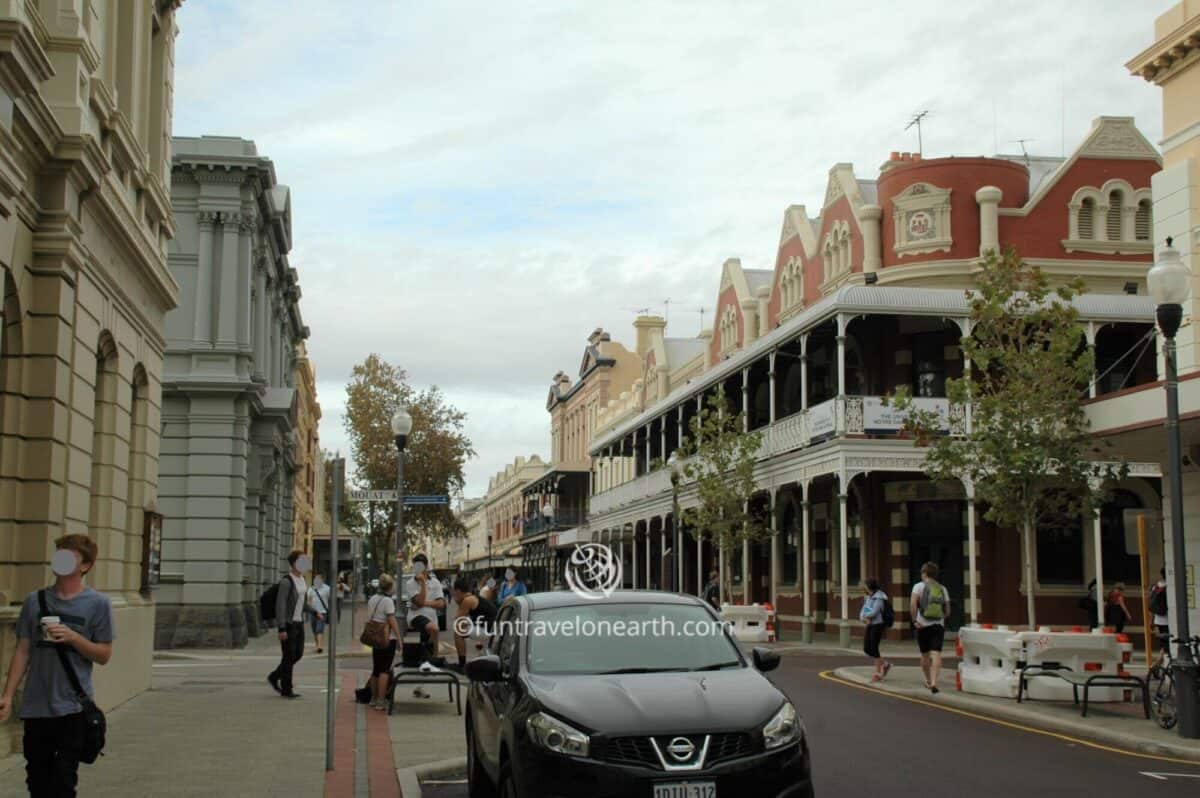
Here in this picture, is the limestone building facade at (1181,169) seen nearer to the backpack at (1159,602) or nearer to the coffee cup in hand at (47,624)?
the backpack at (1159,602)

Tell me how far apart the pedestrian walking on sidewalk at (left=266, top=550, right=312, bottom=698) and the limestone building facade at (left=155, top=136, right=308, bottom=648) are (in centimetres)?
1158

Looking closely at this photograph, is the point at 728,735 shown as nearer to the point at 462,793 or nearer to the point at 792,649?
the point at 462,793

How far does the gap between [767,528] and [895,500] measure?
644 centimetres

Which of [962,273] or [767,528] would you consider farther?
[767,528]

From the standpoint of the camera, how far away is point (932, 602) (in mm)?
17875

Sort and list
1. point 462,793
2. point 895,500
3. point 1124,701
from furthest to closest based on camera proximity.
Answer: point 895,500, point 1124,701, point 462,793

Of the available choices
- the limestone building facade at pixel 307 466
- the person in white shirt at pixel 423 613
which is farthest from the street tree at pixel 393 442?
the person in white shirt at pixel 423 613

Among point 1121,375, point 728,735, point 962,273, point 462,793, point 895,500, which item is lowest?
point 462,793

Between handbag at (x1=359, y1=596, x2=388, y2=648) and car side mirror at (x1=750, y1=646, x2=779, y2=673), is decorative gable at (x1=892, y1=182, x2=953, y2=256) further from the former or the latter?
car side mirror at (x1=750, y1=646, x2=779, y2=673)

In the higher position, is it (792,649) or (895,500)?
(895,500)

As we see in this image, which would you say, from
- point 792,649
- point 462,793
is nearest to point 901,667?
point 792,649

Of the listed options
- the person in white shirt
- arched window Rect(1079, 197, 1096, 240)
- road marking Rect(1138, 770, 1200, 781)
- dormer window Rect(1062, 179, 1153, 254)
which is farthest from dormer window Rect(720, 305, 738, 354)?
road marking Rect(1138, 770, 1200, 781)

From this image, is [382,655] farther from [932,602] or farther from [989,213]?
[989,213]

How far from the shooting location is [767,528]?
124 feet
